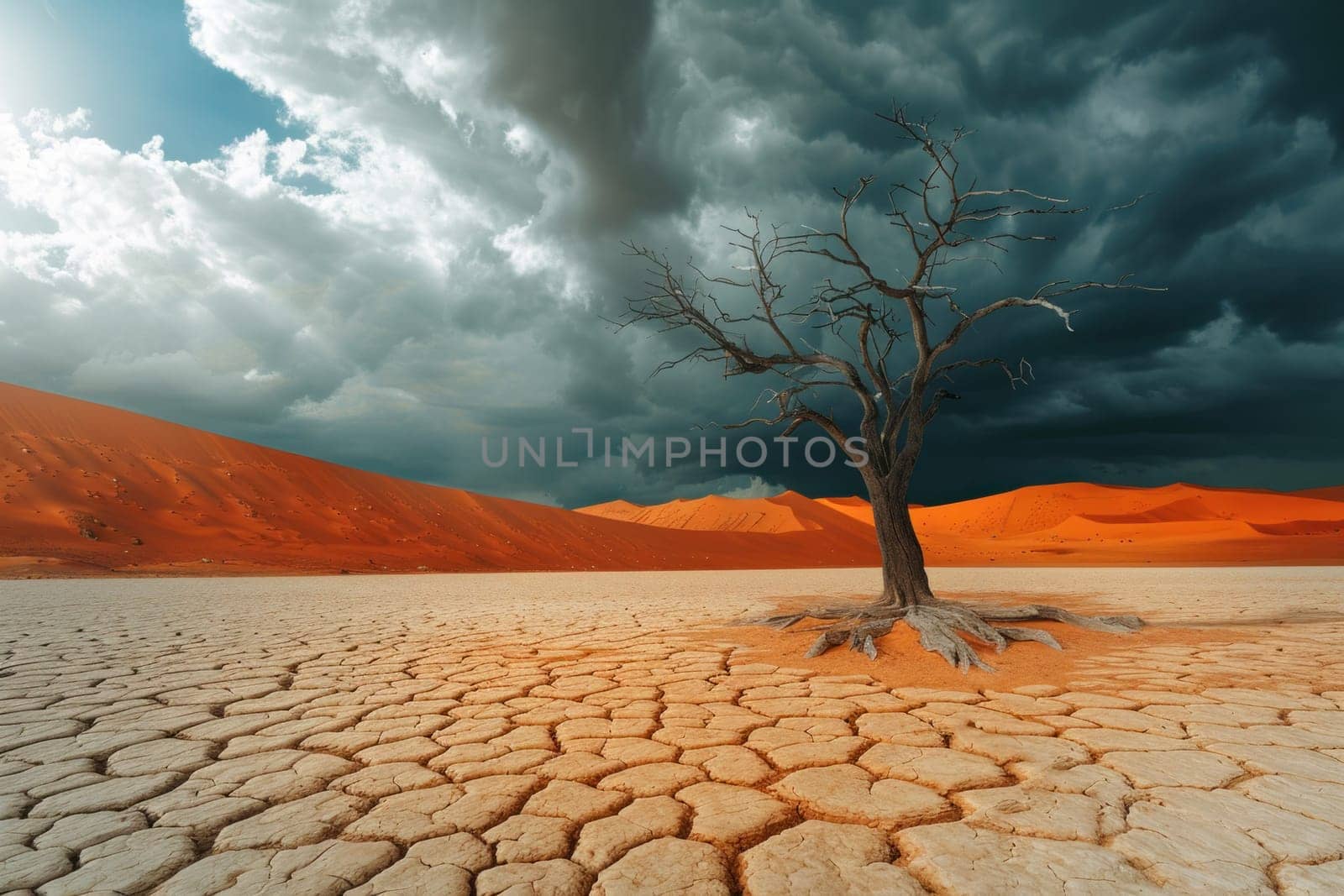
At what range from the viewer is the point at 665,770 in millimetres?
2090

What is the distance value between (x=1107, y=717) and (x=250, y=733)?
361 cm

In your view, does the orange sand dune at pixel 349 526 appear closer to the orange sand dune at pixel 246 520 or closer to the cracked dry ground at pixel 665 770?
the orange sand dune at pixel 246 520

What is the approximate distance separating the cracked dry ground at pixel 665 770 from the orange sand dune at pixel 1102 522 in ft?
69.5

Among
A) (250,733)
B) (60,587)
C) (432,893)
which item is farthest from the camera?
(60,587)

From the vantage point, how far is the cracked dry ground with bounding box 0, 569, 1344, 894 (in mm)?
1430

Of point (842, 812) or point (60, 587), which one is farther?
point (60, 587)

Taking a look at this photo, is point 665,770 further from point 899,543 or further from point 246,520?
point 246,520

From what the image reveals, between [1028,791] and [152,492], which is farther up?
[152,492]

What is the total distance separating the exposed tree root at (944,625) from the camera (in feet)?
12.8

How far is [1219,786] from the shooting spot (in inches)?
74.5

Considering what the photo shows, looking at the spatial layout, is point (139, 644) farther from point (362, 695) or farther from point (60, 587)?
point (60, 587)

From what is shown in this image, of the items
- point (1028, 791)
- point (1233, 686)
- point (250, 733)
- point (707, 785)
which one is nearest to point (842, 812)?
point (707, 785)

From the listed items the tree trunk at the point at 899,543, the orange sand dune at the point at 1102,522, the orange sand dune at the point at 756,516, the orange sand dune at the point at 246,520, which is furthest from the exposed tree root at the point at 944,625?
the orange sand dune at the point at 756,516

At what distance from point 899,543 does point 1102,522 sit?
32.1 metres
